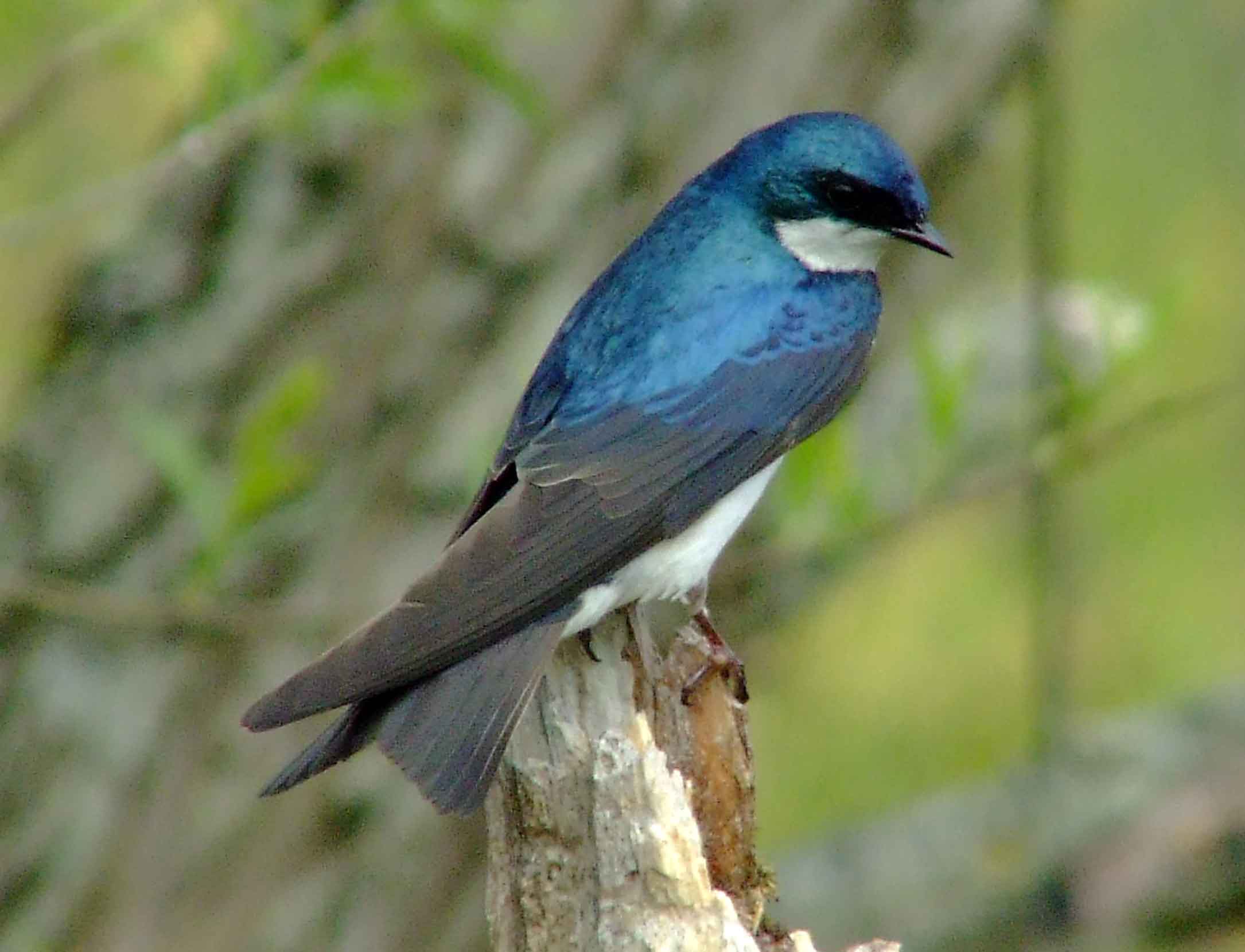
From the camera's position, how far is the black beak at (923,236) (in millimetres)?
2453

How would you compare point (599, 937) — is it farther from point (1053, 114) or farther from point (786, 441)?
point (1053, 114)

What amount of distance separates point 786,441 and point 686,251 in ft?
0.86

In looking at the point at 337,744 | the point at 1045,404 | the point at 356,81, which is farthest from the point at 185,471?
the point at 1045,404

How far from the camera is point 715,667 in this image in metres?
2.19

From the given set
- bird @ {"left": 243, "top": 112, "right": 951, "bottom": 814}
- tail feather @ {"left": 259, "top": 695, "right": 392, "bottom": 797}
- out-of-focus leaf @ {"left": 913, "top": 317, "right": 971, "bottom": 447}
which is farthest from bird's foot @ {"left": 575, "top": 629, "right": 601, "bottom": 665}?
out-of-focus leaf @ {"left": 913, "top": 317, "right": 971, "bottom": 447}

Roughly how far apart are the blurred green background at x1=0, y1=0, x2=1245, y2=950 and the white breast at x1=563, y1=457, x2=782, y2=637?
0.28 meters

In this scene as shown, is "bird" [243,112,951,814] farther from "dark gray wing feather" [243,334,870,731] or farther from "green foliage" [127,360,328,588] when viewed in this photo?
"green foliage" [127,360,328,588]

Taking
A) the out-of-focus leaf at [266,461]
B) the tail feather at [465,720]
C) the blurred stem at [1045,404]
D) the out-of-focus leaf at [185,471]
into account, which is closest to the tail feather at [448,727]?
the tail feather at [465,720]

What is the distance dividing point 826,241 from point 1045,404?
550 millimetres

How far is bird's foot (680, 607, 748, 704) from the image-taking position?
7.01ft

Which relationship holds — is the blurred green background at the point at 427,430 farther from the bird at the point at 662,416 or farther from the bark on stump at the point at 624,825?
the bark on stump at the point at 624,825

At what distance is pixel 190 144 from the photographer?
89.1 inches

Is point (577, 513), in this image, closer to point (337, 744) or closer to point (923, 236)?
point (337, 744)

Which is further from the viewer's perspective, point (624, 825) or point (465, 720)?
point (465, 720)
